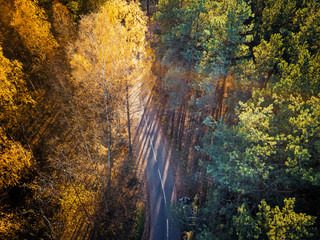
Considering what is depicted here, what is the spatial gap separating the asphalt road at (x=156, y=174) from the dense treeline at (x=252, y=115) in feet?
6.64

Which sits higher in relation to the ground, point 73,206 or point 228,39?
point 228,39

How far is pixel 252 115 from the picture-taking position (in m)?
9.04

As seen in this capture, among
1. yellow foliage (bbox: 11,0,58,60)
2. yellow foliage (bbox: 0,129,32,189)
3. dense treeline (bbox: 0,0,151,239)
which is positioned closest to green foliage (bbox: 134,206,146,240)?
dense treeline (bbox: 0,0,151,239)

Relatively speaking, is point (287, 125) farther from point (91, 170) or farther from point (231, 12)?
point (91, 170)

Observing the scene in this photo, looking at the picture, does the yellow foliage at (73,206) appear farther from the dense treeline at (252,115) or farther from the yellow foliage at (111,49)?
the dense treeline at (252,115)

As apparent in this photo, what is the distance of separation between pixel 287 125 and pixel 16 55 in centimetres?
2407

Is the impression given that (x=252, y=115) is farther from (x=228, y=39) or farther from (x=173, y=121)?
(x=173, y=121)

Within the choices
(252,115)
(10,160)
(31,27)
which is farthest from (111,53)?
(252,115)

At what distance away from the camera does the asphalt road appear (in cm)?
1321

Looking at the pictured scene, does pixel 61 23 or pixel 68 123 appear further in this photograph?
pixel 61 23

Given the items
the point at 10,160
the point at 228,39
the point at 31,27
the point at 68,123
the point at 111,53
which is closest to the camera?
the point at 10,160

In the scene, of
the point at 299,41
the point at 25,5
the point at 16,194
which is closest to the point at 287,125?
the point at 299,41

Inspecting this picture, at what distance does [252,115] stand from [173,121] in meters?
12.8

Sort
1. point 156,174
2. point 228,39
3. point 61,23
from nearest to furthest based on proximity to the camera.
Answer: point 228,39
point 156,174
point 61,23
